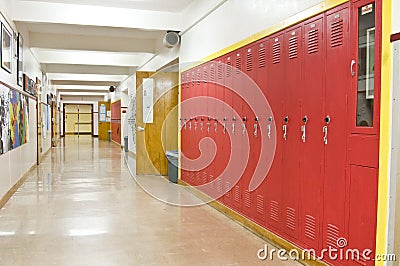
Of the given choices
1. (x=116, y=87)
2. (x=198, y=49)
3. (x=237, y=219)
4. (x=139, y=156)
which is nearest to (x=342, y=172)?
(x=237, y=219)

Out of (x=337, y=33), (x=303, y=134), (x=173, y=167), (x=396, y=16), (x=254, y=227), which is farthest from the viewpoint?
(x=173, y=167)

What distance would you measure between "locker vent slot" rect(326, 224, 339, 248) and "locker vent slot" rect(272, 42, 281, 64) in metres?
1.61

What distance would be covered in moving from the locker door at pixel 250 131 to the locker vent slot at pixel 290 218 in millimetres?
664

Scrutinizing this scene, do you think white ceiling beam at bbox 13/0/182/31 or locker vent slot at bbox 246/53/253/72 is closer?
locker vent slot at bbox 246/53/253/72

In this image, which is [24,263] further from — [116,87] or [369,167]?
[116,87]

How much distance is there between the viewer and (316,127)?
10.1 ft

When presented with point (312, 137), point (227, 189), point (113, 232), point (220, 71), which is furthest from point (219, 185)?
point (312, 137)

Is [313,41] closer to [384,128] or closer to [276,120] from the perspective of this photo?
[276,120]

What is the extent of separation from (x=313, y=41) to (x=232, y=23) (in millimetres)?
1837

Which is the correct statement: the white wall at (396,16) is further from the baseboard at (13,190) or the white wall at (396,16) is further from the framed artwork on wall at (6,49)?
the baseboard at (13,190)

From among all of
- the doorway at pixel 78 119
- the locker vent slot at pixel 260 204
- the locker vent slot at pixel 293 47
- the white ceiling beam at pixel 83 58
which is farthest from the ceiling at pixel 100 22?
the doorway at pixel 78 119

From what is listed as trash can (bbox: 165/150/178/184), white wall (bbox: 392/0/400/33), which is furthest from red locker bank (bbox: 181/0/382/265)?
trash can (bbox: 165/150/178/184)

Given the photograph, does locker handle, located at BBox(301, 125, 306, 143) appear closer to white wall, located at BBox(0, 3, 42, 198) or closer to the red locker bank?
the red locker bank

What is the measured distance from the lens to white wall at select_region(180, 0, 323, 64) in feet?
11.9
